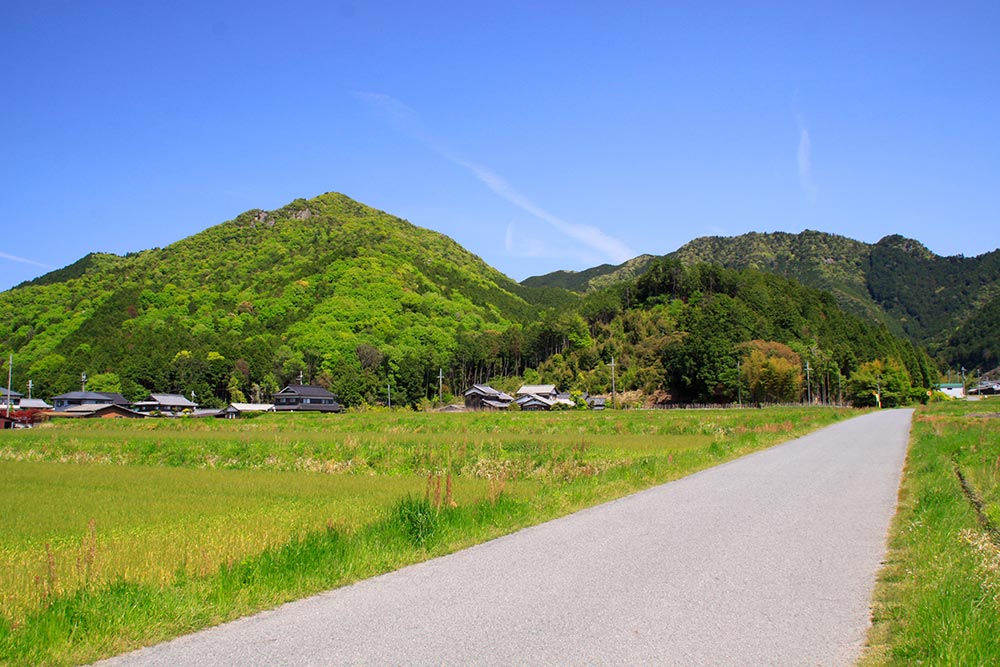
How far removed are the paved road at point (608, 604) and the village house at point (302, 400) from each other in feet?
278

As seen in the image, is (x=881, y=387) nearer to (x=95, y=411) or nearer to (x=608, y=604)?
(x=95, y=411)

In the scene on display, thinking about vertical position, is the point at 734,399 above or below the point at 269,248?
below

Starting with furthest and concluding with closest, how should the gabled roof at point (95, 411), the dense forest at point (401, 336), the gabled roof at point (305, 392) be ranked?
the dense forest at point (401, 336)
the gabled roof at point (305, 392)
the gabled roof at point (95, 411)

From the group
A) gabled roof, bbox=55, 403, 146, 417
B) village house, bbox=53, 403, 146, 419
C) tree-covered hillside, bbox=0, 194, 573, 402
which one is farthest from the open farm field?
tree-covered hillside, bbox=0, 194, 573, 402

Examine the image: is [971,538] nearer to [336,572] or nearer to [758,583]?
[758,583]

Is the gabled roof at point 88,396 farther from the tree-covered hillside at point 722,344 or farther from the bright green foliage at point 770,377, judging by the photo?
the bright green foliage at point 770,377

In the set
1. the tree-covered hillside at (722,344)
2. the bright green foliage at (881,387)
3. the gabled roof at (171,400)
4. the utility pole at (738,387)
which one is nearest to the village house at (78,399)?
the gabled roof at (171,400)

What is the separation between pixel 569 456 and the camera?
909 inches

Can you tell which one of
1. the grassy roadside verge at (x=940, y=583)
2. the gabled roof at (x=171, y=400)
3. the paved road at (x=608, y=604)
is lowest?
the gabled roof at (x=171, y=400)

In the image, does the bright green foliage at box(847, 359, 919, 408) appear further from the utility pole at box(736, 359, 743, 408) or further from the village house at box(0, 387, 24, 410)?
the village house at box(0, 387, 24, 410)

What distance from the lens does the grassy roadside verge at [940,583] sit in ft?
16.4

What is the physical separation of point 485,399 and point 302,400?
2724 cm

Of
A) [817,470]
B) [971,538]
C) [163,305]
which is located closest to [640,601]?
[971,538]

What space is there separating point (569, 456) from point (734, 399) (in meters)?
77.9
